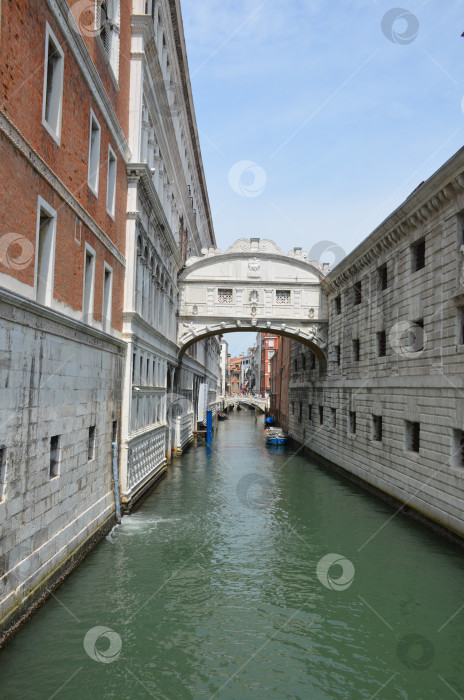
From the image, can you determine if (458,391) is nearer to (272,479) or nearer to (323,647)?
(323,647)

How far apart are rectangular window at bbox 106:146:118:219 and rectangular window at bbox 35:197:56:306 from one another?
3.91 metres

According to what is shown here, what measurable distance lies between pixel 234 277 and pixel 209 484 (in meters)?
9.70

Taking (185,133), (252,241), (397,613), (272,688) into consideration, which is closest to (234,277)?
(252,241)

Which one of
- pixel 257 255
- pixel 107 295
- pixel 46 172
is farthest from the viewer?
pixel 257 255

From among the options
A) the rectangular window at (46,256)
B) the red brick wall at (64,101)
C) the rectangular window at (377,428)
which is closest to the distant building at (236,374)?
the rectangular window at (377,428)

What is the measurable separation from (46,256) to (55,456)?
10.3ft

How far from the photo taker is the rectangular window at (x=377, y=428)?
18.2m

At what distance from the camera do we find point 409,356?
15.3m

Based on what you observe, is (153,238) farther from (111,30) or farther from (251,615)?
(251,615)
